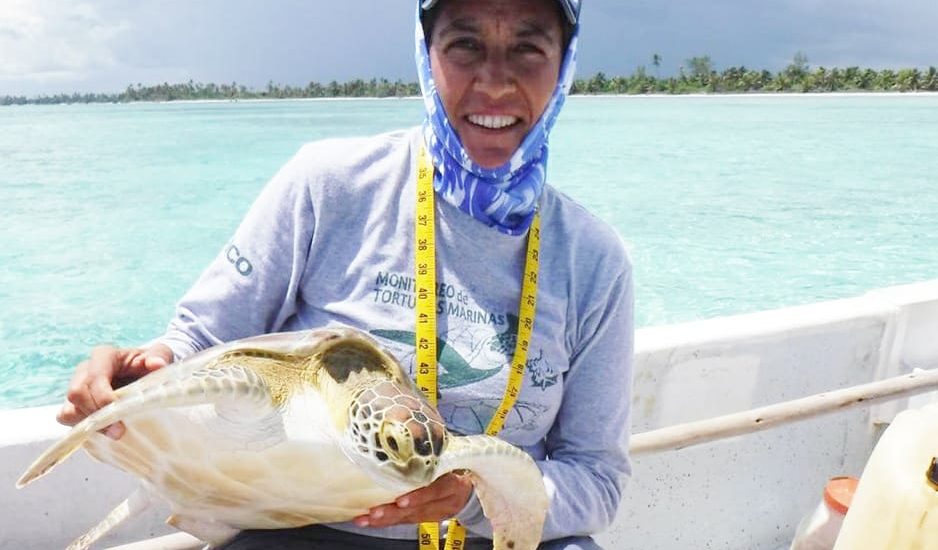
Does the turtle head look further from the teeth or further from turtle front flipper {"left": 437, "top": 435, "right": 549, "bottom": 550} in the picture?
the teeth

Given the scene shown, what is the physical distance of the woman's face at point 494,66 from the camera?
3.44 feet

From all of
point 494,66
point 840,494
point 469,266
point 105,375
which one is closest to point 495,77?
point 494,66

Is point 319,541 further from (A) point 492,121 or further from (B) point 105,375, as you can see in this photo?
(A) point 492,121

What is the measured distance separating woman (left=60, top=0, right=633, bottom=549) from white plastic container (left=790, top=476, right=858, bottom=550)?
2.67 ft

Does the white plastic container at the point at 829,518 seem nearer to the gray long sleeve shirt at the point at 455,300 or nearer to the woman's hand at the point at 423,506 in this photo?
the gray long sleeve shirt at the point at 455,300

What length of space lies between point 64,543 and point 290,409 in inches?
28.5

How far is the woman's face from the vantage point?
1.05 metres

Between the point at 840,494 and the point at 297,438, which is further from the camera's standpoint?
the point at 840,494

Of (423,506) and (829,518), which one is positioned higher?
(423,506)

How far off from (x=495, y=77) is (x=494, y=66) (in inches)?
0.6

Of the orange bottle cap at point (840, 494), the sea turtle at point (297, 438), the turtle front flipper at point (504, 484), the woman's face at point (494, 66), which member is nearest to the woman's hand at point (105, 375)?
the sea turtle at point (297, 438)

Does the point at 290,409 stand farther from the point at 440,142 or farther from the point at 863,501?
the point at 863,501

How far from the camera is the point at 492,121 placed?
3.59ft

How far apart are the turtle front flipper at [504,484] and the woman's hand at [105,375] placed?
0.40 metres
